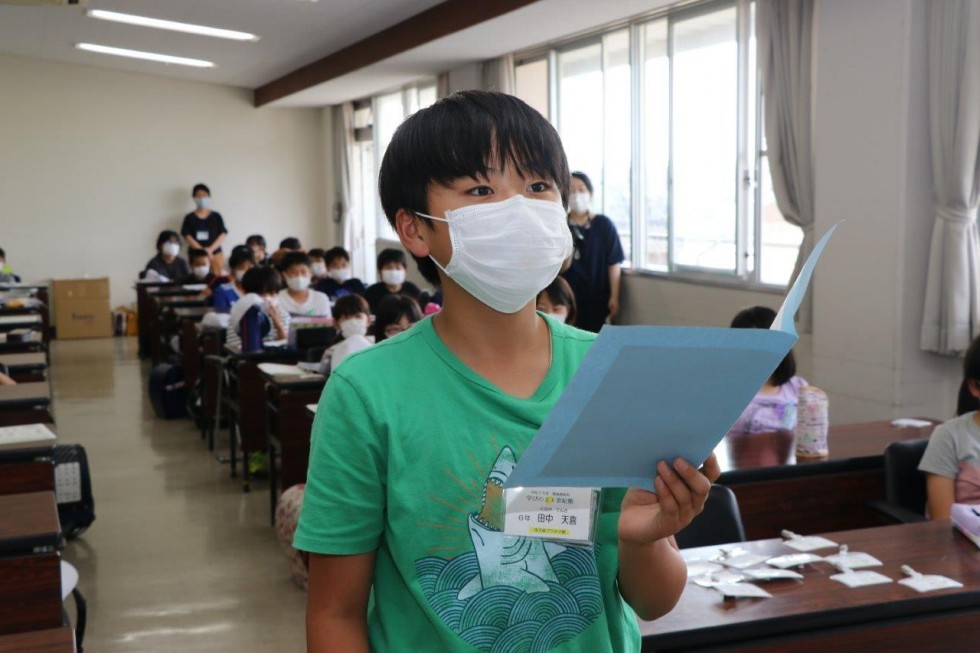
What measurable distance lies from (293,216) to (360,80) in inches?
183

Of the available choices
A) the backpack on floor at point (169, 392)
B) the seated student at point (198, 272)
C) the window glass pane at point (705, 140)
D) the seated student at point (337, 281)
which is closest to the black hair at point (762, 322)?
the window glass pane at point (705, 140)

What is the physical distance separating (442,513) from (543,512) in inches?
4.2

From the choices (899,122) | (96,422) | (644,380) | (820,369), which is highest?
(899,122)

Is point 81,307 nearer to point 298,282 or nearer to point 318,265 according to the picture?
point 318,265

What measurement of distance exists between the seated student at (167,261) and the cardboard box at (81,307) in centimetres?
138

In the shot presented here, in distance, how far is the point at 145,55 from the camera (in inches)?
540

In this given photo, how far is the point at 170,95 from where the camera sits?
51.7 ft

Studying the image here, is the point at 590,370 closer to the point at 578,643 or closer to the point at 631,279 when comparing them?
the point at 578,643

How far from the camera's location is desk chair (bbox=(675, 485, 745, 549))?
9.29 ft

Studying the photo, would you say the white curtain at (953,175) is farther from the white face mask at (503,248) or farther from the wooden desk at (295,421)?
the white face mask at (503,248)

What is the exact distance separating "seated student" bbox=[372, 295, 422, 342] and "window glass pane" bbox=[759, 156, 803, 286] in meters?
2.73

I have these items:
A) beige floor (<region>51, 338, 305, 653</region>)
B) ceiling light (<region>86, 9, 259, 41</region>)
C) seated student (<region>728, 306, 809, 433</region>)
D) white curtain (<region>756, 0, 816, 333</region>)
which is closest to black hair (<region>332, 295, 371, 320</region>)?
beige floor (<region>51, 338, 305, 653</region>)

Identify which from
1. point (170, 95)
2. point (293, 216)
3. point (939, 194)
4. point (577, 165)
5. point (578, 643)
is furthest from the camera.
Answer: point (293, 216)

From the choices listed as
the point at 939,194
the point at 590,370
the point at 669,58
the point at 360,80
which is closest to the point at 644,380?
the point at 590,370
